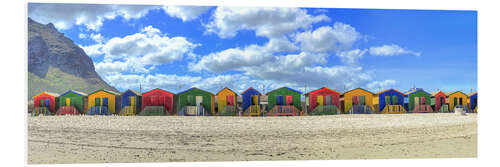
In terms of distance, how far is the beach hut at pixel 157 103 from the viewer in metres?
10.4

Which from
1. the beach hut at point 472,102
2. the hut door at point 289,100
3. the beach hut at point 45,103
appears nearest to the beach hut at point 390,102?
the beach hut at point 472,102

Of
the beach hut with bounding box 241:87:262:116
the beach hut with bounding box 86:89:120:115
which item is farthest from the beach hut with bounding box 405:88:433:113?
the beach hut with bounding box 86:89:120:115

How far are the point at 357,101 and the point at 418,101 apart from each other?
2012mm

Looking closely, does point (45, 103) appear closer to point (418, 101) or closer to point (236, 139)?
point (236, 139)

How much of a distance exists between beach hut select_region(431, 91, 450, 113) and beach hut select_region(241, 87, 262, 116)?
5225mm

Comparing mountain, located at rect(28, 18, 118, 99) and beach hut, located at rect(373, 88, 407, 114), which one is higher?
mountain, located at rect(28, 18, 118, 99)

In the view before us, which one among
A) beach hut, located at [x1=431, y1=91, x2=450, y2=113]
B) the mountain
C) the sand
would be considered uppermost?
the mountain

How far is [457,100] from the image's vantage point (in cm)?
1089

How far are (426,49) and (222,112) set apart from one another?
5837mm

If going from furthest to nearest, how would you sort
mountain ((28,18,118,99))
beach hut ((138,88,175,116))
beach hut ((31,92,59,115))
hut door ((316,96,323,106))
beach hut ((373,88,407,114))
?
hut door ((316,96,323,106)), beach hut ((373,88,407,114)), beach hut ((138,88,175,116)), beach hut ((31,92,59,115)), mountain ((28,18,118,99))

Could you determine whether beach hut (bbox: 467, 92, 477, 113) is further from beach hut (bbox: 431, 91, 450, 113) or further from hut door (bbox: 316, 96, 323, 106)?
hut door (bbox: 316, 96, 323, 106)

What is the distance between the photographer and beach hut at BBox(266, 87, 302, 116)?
35.1 ft

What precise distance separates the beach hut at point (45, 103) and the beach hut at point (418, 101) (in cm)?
986

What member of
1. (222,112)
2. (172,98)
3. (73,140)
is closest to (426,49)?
(222,112)
